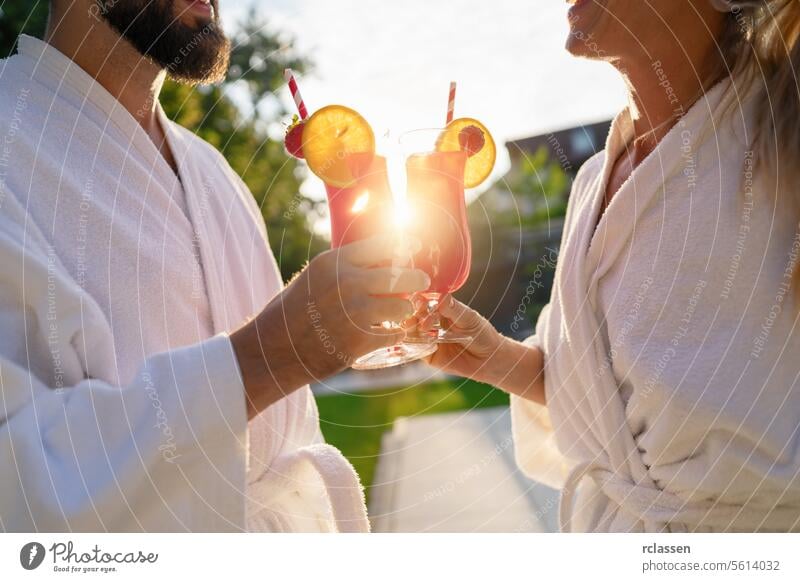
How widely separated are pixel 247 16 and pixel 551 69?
29.5 ft

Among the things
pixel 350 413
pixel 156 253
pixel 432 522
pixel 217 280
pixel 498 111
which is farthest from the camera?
pixel 350 413

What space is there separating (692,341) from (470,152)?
597mm

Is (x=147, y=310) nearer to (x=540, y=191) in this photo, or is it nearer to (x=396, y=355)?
(x=396, y=355)

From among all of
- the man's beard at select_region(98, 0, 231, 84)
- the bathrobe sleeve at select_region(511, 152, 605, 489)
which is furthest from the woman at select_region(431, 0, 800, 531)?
the man's beard at select_region(98, 0, 231, 84)

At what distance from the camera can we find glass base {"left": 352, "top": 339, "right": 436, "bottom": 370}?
5.48 feet

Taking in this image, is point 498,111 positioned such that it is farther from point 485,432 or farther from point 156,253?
point 485,432

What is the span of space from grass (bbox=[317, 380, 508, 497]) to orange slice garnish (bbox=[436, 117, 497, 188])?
3.57 m

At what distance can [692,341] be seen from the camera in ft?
5.26

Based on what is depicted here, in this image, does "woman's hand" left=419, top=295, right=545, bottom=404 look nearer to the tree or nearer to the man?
the man

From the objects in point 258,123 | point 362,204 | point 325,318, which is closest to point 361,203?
point 362,204

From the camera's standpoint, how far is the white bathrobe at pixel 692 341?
1.55 m

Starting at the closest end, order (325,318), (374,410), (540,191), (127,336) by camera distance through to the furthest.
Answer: (325,318) → (127,336) → (374,410) → (540,191)

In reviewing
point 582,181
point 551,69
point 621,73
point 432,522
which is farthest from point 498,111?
point 432,522
